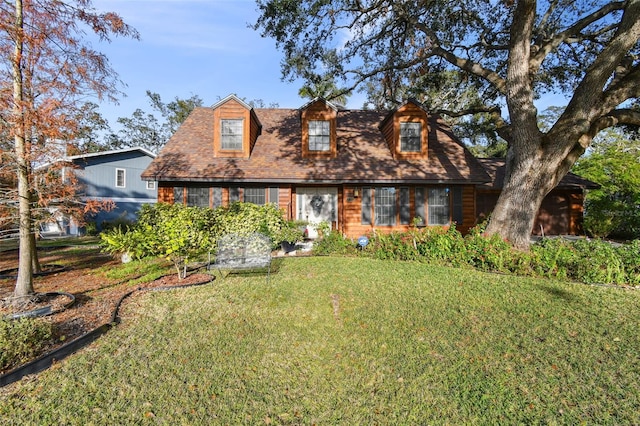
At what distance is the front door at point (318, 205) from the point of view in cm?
1298

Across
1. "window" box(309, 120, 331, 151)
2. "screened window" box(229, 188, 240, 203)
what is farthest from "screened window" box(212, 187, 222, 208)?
"window" box(309, 120, 331, 151)

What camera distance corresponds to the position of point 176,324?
4.35 m

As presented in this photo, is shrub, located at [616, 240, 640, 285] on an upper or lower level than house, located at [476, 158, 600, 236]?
lower

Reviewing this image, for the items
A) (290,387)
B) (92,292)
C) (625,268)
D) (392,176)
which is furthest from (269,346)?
(392,176)

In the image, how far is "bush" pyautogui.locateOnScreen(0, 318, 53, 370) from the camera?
3.12 metres

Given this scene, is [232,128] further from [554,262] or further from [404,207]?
[554,262]

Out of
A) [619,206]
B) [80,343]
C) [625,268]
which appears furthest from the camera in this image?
[619,206]

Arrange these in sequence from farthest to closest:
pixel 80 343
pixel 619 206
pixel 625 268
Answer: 1. pixel 619 206
2. pixel 625 268
3. pixel 80 343

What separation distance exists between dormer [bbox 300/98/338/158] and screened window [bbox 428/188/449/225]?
4.67 meters

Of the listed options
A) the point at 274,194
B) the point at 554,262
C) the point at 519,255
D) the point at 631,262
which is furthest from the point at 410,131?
the point at 631,262

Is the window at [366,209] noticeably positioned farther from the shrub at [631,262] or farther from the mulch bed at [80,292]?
the shrub at [631,262]

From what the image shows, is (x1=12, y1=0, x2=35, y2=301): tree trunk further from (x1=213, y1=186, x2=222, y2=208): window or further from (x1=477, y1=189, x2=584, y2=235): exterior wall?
(x1=477, y1=189, x2=584, y2=235): exterior wall

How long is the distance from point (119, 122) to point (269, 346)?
1585 inches

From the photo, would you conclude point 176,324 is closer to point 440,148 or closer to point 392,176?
point 392,176
